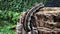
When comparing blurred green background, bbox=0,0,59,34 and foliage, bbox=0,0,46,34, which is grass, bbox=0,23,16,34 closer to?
Answer: blurred green background, bbox=0,0,59,34

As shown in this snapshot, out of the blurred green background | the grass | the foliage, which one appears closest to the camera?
the grass

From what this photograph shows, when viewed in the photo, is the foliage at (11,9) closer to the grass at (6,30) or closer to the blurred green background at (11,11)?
the blurred green background at (11,11)

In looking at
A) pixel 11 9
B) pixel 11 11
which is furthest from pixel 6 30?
pixel 11 9

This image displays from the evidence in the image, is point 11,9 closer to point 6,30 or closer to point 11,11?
point 11,11

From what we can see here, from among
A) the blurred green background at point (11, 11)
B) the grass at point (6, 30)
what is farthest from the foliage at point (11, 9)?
the grass at point (6, 30)

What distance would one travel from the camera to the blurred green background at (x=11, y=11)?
27.4ft

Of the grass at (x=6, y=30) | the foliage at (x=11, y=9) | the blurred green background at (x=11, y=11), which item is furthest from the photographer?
the foliage at (x=11, y=9)

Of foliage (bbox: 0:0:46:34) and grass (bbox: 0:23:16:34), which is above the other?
foliage (bbox: 0:0:46:34)

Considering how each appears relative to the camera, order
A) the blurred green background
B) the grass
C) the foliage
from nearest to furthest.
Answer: the grass < the blurred green background < the foliage

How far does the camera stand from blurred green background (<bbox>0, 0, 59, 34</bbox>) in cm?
834

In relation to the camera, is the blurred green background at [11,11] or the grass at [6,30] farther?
the blurred green background at [11,11]

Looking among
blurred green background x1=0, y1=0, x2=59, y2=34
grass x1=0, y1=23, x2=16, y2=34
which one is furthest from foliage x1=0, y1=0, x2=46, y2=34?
grass x1=0, y1=23, x2=16, y2=34

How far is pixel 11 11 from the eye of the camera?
954 centimetres

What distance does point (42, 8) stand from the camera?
3.19 metres
